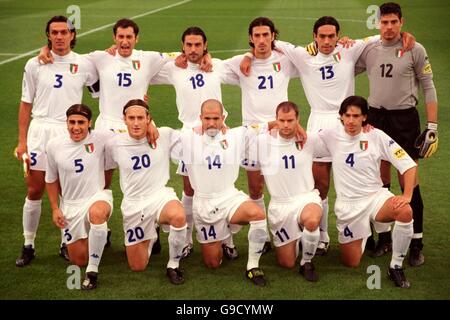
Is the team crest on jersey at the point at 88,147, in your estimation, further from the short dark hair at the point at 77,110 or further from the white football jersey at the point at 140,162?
the short dark hair at the point at 77,110

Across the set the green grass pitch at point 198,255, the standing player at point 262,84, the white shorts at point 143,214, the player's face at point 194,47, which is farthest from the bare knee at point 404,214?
the player's face at point 194,47

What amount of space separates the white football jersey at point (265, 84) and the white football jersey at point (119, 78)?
0.87 metres


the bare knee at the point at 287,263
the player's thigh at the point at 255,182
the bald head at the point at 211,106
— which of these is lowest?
the bare knee at the point at 287,263

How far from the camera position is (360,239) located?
261 inches

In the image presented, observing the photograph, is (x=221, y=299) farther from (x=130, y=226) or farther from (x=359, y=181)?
(x=359, y=181)

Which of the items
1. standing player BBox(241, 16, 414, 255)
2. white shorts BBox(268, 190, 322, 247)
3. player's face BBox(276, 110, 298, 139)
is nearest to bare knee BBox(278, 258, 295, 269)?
white shorts BBox(268, 190, 322, 247)

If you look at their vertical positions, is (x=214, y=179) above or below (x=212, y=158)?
below

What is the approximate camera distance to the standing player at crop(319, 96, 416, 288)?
641 cm

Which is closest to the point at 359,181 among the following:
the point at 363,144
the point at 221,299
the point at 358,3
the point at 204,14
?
the point at 363,144

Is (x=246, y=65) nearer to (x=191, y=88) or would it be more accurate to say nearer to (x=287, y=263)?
(x=191, y=88)

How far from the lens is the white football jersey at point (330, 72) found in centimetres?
703

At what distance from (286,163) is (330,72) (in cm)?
105

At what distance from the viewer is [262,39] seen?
6.95m

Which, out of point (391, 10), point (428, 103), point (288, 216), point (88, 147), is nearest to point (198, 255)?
point (288, 216)
